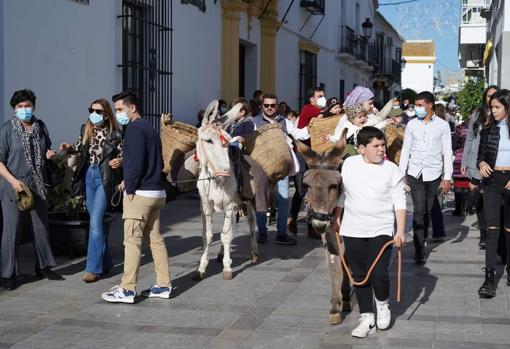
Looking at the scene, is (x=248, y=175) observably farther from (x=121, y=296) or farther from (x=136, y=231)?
(x=121, y=296)

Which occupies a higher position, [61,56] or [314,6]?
[314,6]

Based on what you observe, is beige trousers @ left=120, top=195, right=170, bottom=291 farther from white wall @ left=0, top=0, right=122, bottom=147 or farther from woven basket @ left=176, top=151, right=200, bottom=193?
white wall @ left=0, top=0, right=122, bottom=147

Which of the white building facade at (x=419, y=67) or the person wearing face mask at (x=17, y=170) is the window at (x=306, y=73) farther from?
the white building facade at (x=419, y=67)

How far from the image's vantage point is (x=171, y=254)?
968cm

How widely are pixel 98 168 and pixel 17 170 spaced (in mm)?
789

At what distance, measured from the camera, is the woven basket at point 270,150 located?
8.75 meters

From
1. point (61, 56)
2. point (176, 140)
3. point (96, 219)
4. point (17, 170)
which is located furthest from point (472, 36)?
point (17, 170)

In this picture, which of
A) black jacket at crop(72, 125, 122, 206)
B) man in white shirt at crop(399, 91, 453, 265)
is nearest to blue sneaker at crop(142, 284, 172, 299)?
black jacket at crop(72, 125, 122, 206)

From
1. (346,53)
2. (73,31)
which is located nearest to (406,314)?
(73,31)

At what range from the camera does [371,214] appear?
6.02m

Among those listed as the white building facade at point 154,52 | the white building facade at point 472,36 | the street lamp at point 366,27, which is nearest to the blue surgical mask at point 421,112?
the white building facade at point 154,52

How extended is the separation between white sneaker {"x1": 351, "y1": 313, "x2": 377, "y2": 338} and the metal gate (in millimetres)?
8385

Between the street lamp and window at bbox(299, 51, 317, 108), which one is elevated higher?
the street lamp

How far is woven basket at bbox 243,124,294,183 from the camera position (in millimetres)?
8750
